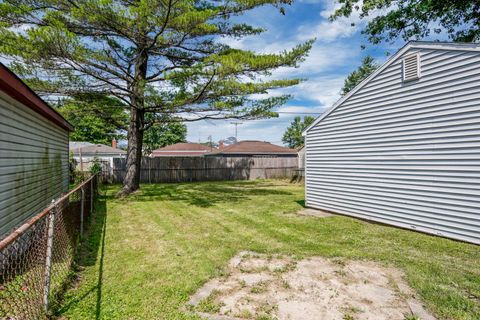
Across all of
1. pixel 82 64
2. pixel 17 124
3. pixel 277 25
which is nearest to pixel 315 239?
pixel 17 124

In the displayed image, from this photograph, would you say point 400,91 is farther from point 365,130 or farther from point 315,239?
point 315,239

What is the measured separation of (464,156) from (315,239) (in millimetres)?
3056

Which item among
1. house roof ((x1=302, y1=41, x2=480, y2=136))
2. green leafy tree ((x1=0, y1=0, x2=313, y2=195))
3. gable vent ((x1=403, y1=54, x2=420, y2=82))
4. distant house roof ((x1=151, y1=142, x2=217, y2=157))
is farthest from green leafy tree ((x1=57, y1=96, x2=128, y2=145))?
distant house roof ((x1=151, y1=142, x2=217, y2=157))

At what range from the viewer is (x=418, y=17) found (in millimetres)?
11617

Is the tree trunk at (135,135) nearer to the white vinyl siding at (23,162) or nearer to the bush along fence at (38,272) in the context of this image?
the white vinyl siding at (23,162)

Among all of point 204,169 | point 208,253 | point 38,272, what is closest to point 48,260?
point 38,272

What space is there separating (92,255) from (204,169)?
1422 centimetres

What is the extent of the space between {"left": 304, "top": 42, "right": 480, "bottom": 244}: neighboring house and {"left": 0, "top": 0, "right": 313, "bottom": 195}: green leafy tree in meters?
3.42

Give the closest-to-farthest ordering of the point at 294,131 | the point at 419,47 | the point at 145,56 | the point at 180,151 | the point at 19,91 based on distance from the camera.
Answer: the point at 19,91
the point at 419,47
the point at 145,56
the point at 180,151
the point at 294,131

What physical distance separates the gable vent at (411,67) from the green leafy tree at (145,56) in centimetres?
385

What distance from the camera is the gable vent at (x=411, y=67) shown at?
573 cm

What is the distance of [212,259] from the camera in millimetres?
4211

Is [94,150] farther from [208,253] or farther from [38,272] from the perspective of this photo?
[38,272]

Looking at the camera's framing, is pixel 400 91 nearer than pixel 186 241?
No
